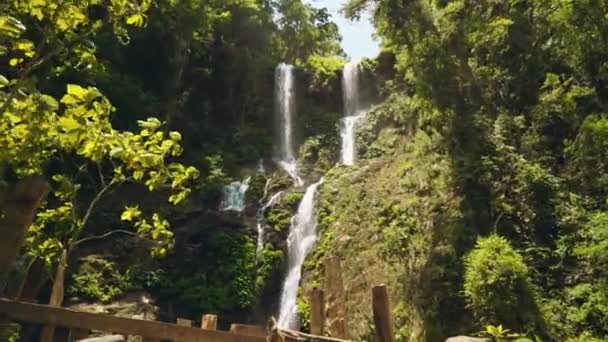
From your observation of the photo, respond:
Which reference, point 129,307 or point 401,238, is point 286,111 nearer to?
point 129,307

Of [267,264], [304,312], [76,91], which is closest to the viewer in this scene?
[76,91]

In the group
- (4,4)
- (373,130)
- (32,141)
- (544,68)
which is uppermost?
(373,130)

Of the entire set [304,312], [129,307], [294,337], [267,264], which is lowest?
[294,337]

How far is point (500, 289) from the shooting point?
316 inches

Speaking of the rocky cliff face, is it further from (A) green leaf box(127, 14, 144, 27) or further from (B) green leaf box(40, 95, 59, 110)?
(B) green leaf box(40, 95, 59, 110)

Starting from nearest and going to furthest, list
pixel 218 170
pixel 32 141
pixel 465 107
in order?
pixel 32 141 → pixel 465 107 → pixel 218 170

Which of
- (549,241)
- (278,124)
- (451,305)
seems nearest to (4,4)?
(451,305)

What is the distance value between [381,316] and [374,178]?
1101 cm

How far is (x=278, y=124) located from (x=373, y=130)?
201 inches

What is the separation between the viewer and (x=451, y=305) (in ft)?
30.6

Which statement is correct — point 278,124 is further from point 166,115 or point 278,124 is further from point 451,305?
point 451,305

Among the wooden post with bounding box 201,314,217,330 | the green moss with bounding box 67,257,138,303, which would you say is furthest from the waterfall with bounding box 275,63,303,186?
the wooden post with bounding box 201,314,217,330

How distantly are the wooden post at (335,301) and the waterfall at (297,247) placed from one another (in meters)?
8.34

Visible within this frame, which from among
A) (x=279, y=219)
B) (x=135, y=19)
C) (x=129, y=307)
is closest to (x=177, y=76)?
(x=279, y=219)
